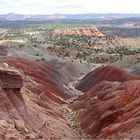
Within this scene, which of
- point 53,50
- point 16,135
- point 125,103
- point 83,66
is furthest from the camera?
point 53,50

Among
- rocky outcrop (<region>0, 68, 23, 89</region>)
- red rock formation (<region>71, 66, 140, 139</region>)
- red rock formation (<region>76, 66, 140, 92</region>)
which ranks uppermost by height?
rocky outcrop (<region>0, 68, 23, 89</region>)

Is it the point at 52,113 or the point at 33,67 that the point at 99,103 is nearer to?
the point at 52,113

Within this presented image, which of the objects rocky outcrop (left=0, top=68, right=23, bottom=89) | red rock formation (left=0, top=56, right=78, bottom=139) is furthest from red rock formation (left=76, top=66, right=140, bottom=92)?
rocky outcrop (left=0, top=68, right=23, bottom=89)

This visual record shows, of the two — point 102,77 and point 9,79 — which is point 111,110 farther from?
point 102,77

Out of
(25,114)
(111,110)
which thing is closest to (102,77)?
(111,110)

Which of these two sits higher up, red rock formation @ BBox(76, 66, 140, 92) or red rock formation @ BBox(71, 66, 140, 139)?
A: red rock formation @ BBox(71, 66, 140, 139)

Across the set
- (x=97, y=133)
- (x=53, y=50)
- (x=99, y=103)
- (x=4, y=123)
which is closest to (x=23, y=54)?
(x=53, y=50)

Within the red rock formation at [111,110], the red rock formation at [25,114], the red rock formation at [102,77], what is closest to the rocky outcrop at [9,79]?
the red rock formation at [25,114]

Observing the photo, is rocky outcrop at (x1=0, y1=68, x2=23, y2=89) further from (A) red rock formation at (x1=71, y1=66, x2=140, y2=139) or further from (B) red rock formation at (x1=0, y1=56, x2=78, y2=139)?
(A) red rock formation at (x1=71, y1=66, x2=140, y2=139)
